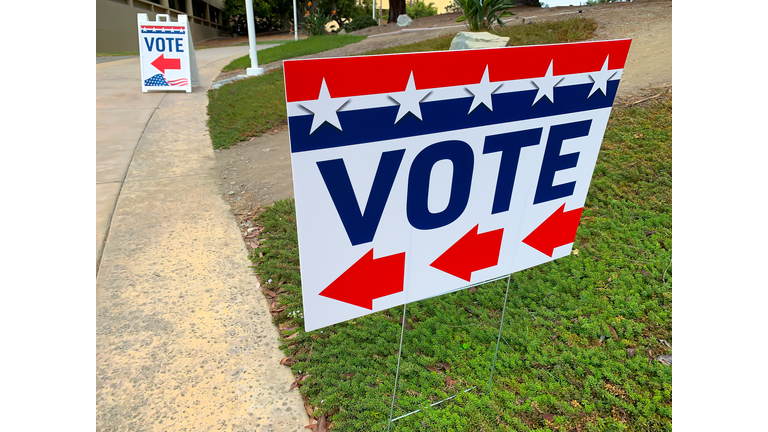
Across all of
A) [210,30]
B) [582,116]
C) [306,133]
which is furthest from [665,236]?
[210,30]

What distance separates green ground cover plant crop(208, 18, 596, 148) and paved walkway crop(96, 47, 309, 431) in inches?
64.2

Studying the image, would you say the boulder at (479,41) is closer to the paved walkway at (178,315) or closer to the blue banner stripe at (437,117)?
the paved walkway at (178,315)

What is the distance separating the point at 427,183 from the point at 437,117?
274 mm

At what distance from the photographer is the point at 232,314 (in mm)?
3186

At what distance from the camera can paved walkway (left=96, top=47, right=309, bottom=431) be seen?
7.96ft

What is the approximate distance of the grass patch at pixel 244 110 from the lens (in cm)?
738

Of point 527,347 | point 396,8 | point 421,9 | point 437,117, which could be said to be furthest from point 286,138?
point 421,9

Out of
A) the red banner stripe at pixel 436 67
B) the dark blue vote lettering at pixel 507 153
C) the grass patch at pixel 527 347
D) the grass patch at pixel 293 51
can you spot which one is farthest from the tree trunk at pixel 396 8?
the dark blue vote lettering at pixel 507 153

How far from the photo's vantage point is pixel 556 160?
7.06ft

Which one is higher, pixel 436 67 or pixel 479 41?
pixel 479 41

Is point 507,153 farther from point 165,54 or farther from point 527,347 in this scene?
point 165,54

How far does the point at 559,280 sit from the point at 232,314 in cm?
241

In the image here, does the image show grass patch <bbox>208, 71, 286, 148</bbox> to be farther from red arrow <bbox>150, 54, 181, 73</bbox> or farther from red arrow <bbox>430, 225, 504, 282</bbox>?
red arrow <bbox>430, 225, 504, 282</bbox>

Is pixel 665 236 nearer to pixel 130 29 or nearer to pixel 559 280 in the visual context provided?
pixel 559 280
